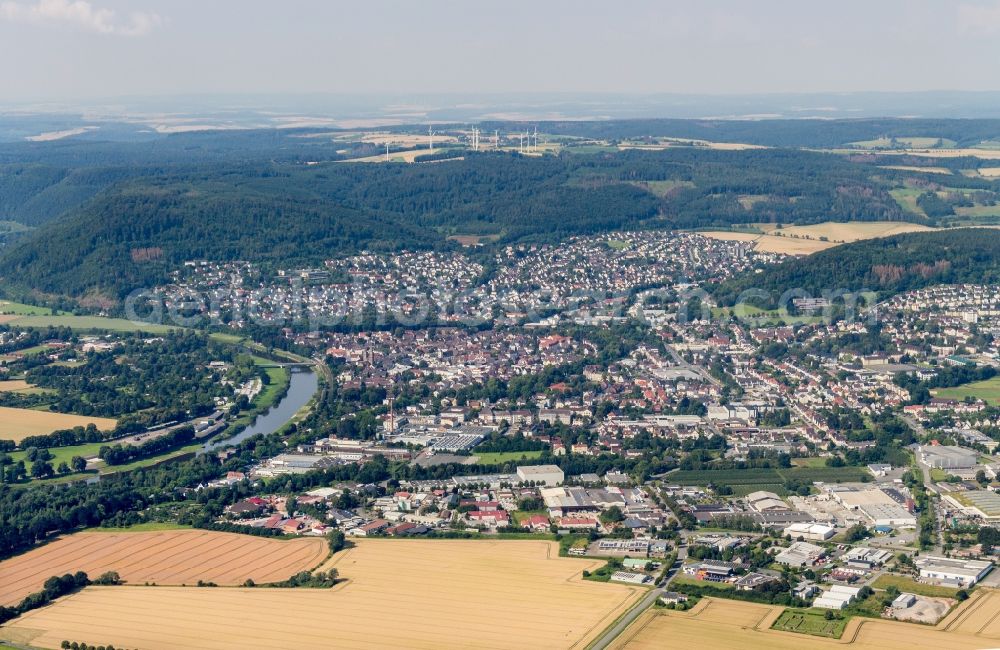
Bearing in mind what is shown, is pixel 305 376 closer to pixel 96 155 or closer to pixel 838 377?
pixel 838 377

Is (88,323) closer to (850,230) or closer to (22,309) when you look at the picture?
(22,309)

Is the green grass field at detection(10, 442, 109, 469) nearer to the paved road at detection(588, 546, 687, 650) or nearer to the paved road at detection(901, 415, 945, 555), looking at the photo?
the paved road at detection(588, 546, 687, 650)

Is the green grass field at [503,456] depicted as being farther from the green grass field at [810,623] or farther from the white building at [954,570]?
the green grass field at [810,623]

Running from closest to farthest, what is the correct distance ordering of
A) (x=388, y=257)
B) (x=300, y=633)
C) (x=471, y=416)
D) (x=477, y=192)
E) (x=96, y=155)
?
(x=300, y=633)
(x=471, y=416)
(x=388, y=257)
(x=477, y=192)
(x=96, y=155)

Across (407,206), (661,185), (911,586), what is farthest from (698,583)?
(661,185)

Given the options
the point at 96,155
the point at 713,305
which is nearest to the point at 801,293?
the point at 713,305

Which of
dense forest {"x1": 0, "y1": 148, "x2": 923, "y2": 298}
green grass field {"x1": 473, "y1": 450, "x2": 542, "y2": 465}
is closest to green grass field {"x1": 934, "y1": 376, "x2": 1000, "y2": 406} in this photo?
green grass field {"x1": 473, "y1": 450, "x2": 542, "y2": 465}
